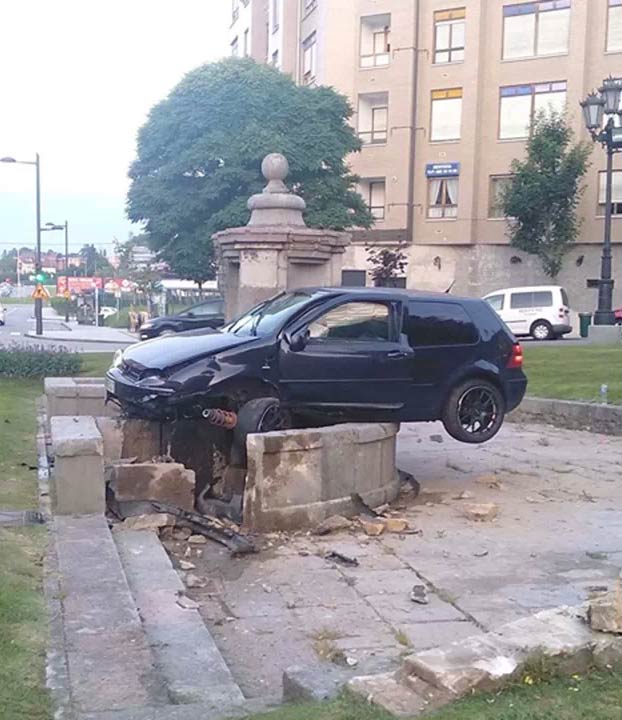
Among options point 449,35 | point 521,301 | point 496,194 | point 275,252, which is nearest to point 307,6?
point 449,35

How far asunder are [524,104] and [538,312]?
1278 cm

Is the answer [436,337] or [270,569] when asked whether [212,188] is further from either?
[270,569]

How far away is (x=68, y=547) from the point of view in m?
7.04

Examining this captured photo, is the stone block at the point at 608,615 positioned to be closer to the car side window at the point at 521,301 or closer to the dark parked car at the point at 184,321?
the dark parked car at the point at 184,321

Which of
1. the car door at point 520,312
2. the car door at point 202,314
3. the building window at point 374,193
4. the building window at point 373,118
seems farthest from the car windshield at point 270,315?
the building window at point 373,118

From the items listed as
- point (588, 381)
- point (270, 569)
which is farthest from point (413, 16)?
point (270, 569)

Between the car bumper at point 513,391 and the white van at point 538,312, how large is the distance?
73.9ft

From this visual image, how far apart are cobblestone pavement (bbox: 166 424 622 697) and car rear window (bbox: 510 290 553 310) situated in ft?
74.9

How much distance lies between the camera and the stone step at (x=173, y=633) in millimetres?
4668

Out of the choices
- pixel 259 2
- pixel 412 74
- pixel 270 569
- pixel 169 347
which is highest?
pixel 259 2

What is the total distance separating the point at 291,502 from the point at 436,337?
2.74 metres

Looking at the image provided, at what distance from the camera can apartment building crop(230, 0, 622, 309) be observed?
136ft

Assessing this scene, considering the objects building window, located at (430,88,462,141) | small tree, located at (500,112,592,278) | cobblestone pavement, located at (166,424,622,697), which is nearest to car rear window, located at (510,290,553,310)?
small tree, located at (500,112,592,278)

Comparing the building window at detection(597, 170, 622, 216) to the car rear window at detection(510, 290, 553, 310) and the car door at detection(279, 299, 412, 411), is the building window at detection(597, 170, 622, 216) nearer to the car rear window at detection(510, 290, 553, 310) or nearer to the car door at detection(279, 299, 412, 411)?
the car rear window at detection(510, 290, 553, 310)
